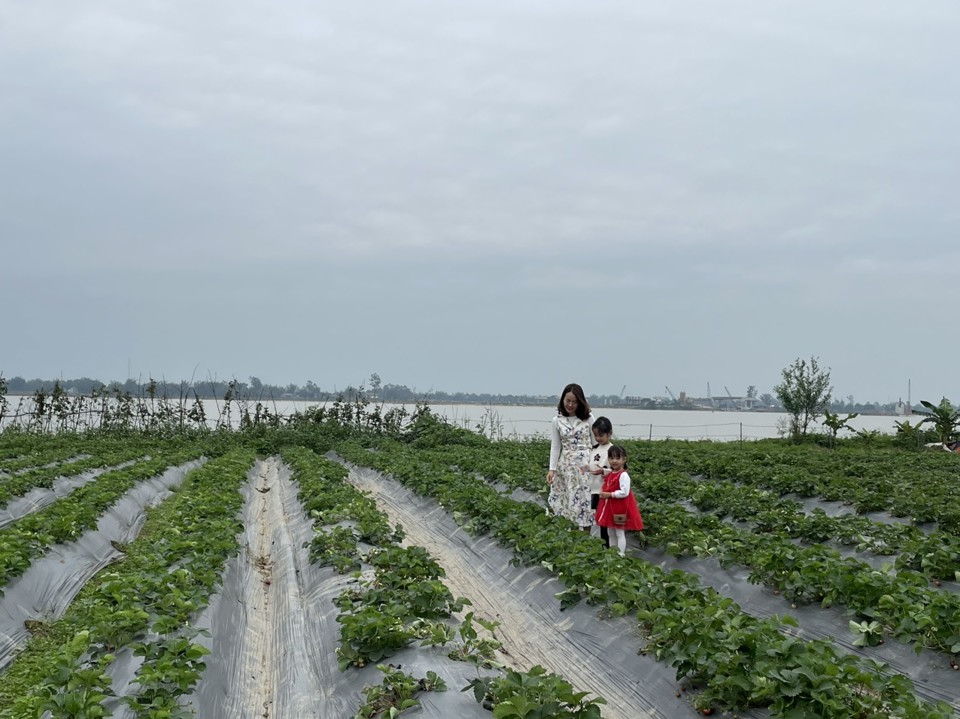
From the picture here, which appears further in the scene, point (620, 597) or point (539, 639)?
point (539, 639)

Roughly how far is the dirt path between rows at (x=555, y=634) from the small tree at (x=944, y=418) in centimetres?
2456

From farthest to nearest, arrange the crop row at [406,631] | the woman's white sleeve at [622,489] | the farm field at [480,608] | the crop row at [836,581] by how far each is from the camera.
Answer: the woman's white sleeve at [622,489] → the crop row at [836,581] → the farm field at [480,608] → the crop row at [406,631]

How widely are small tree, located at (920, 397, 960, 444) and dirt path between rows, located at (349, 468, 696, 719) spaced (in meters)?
24.6

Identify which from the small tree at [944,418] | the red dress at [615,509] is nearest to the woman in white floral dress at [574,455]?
the red dress at [615,509]

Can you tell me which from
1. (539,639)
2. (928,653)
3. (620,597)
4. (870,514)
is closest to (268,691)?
(539,639)

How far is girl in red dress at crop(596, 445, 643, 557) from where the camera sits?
25.9 feet

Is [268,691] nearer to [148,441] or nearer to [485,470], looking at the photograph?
[485,470]

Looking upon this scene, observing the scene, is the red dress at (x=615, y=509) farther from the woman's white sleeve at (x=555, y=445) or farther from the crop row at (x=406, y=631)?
the crop row at (x=406, y=631)

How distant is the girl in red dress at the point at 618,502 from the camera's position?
7.90 meters

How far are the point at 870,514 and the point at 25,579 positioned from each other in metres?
10.5

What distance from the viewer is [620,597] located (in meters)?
5.71

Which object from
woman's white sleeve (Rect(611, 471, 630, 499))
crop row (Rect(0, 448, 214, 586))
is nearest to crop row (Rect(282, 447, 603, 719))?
woman's white sleeve (Rect(611, 471, 630, 499))

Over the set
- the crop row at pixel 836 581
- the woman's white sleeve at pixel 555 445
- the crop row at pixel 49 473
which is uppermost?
the woman's white sleeve at pixel 555 445

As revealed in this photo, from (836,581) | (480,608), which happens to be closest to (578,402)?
(480,608)
